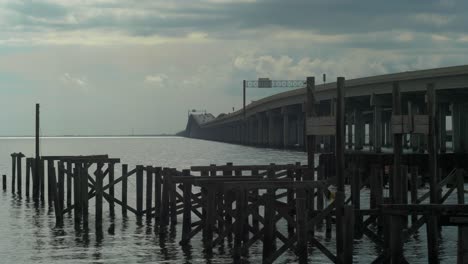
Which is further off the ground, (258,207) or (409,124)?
(409,124)

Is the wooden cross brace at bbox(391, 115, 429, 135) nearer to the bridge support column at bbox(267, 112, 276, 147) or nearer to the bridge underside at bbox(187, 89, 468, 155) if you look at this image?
the bridge underside at bbox(187, 89, 468, 155)

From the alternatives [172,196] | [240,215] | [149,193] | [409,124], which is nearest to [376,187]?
[409,124]

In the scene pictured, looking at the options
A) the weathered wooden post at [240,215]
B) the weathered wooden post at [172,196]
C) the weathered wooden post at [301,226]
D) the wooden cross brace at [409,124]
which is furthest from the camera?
the weathered wooden post at [172,196]

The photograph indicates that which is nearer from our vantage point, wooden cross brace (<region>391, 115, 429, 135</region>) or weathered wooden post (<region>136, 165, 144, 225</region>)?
wooden cross brace (<region>391, 115, 429, 135</region>)

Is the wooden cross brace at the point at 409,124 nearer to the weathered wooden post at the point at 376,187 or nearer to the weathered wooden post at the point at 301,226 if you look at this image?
the weathered wooden post at the point at 376,187

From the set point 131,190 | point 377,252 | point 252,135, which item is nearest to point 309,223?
point 377,252

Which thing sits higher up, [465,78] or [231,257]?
[465,78]

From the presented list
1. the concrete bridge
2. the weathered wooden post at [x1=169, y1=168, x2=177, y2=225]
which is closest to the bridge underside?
the concrete bridge

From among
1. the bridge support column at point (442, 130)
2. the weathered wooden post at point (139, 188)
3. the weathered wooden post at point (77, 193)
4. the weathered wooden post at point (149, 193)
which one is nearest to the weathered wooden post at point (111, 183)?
the weathered wooden post at point (139, 188)

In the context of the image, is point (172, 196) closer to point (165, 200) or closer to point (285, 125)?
point (165, 200)

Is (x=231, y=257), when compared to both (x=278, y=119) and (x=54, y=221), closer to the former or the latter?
(x=54, y=221)

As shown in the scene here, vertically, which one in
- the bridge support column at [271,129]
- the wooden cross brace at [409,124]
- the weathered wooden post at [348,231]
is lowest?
the weathered wooden post at [348,231]

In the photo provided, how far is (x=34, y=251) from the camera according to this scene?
28547mm

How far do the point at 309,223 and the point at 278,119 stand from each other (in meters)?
142
